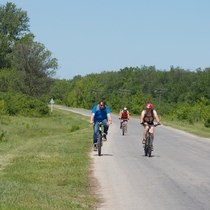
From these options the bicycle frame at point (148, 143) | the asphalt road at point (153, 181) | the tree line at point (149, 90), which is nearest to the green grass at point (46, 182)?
the asphalt road at point (153, 181)

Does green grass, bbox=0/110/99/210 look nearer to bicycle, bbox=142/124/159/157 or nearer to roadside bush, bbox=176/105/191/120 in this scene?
bicycle, bbox=142/124/159/157

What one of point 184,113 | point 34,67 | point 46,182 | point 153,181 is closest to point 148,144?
point 153,181

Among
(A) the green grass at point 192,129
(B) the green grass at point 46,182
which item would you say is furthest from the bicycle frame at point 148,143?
(A) the green grass at point 192,129

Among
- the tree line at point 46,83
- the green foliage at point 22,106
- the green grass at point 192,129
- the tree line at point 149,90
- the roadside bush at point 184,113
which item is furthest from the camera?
the tree line at point 149,90

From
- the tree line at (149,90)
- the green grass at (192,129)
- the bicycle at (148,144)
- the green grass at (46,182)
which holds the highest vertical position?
the tree line at (149,90)

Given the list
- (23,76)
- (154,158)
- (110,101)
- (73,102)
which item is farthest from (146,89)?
(154,158)

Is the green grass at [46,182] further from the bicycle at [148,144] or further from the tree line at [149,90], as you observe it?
the tree line at [149,90]

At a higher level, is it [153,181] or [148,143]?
[148,143]

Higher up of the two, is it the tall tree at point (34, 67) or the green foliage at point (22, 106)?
the tall tree at point (34, 67)

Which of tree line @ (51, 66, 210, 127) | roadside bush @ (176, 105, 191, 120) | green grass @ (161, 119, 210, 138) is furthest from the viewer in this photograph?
tree line @ (51, 66, 210, 127)

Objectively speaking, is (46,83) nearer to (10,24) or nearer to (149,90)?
(10,24)

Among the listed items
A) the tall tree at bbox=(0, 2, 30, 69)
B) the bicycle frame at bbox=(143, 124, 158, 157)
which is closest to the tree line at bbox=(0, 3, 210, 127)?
the tall tree at bbox=(0, 2, 30, 69)

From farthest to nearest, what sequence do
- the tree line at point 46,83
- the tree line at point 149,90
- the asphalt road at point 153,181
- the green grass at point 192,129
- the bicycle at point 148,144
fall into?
the tree line at point 149,90 → the tree line at point 46,83 → the green grass at point 192,129 → the bicycle at point 148,144 → the asphalt road at point 153,181

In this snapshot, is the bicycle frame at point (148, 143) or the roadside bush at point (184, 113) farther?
the roadside bush at point (184, 113)
